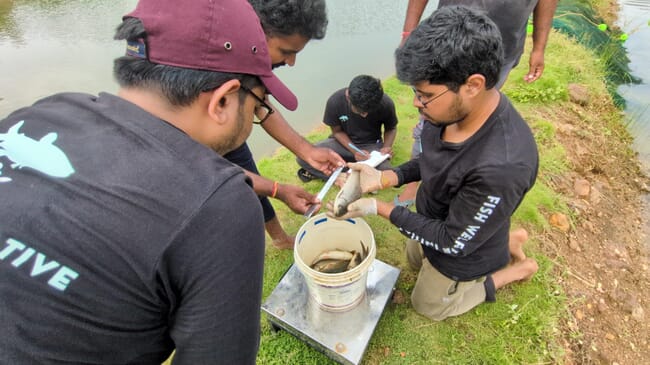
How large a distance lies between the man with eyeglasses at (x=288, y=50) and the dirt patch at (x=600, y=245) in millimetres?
2131

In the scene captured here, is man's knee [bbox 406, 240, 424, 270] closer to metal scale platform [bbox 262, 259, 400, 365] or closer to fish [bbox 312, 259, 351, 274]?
metal scale platform [bbox 262, 259, 400, 365]

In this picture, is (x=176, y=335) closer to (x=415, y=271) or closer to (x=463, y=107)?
(x=463, y=107)

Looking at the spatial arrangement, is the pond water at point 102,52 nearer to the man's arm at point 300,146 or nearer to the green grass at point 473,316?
the green grass at point 473,316

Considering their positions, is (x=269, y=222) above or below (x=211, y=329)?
below

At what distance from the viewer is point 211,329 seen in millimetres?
910

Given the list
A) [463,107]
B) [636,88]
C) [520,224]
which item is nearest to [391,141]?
[520,224]

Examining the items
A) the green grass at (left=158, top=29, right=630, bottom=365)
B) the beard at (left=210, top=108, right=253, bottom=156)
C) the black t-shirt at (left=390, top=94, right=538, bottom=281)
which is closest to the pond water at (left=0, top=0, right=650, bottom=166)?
the green grass at (left=158, top=29, right=630, bottom=365)

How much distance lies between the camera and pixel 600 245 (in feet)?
10.7

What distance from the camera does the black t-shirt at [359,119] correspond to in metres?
3.74

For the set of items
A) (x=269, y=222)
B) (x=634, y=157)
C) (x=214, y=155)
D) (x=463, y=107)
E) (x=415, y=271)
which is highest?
(x=214, y=155)

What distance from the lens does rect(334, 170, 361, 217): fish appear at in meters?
2.07

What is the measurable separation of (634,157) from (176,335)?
246 inches

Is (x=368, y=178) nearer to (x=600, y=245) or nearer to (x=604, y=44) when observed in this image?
(x=600, y=245)

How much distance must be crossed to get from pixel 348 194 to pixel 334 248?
0.51 m
